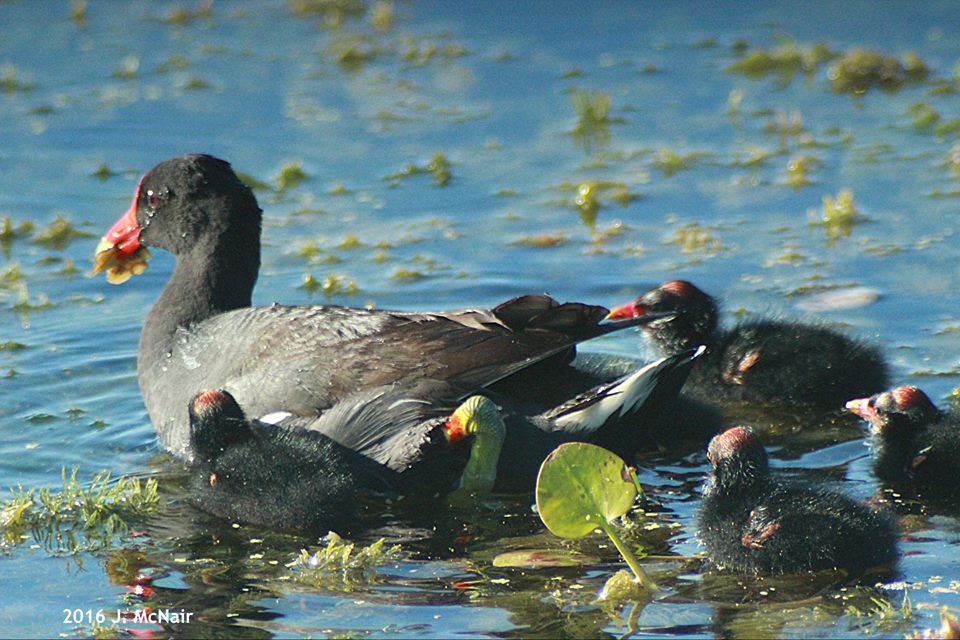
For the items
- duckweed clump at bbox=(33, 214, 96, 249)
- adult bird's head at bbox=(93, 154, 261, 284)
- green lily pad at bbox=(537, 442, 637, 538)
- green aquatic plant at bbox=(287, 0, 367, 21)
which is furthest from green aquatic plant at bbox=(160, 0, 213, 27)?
green lily pad at bbox=(537, 442, 637, 538)

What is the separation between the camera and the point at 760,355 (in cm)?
A: 600

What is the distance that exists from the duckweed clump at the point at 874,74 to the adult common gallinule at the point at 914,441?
480cm

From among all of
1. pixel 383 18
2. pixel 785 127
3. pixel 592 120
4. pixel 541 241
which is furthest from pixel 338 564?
pixel 383 18

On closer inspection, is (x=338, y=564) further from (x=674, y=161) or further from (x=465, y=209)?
(x=674, y=161)

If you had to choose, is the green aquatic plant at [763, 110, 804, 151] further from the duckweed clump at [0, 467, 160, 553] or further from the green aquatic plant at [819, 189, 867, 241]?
the duckweed clump at [0, 467, 160, 553]

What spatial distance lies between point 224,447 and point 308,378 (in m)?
0.45

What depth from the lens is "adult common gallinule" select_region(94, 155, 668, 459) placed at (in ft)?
16.6

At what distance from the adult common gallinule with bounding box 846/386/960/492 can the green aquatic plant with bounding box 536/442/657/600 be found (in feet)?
4.05

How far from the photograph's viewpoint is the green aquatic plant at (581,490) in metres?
4.26

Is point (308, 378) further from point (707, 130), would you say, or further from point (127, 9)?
point (127, 9)

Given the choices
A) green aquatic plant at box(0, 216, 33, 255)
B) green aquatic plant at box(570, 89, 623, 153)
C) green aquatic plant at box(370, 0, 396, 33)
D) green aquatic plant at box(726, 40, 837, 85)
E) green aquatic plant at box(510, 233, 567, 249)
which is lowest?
green aquatic plant at box(510, 233, 567, 249)

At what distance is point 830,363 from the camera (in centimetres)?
589

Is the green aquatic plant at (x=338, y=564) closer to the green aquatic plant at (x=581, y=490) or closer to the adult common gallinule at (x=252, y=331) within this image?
the green aquatic plant at (x=581, y=490)

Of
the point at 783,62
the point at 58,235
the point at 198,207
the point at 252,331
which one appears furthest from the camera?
the point at 783,62
